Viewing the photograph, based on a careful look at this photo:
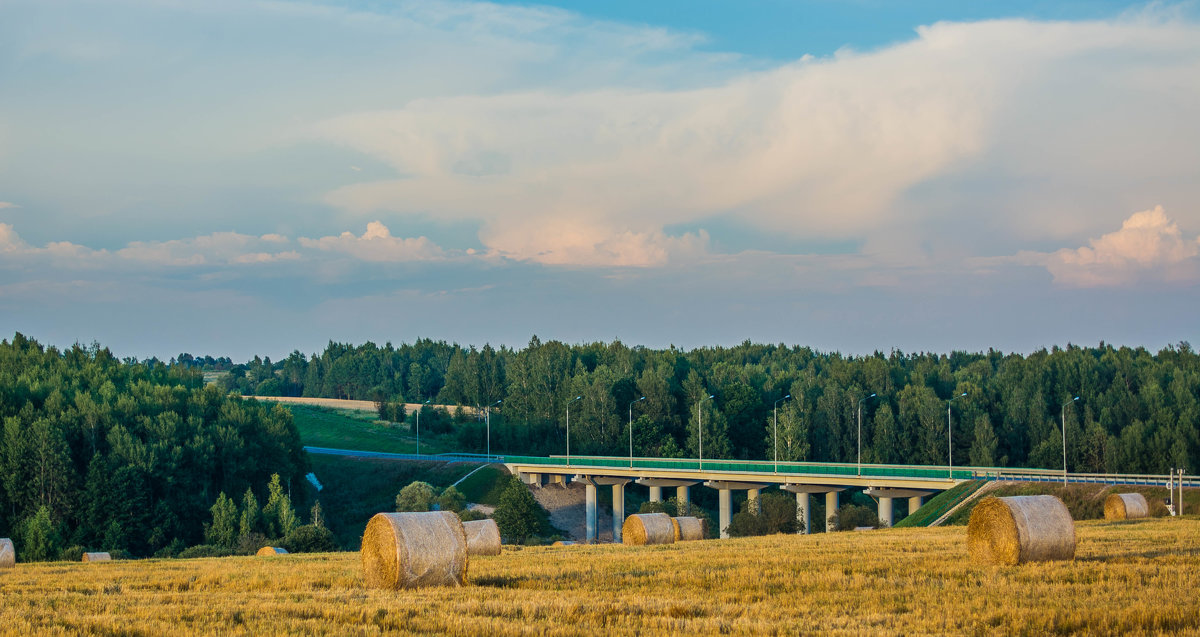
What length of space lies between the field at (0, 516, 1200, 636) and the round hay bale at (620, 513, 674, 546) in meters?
12.9

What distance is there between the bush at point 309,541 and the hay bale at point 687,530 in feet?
82.2

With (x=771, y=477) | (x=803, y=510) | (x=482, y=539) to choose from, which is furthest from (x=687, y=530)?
(x=771, y=477)

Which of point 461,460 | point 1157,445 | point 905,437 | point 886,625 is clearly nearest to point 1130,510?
point 886,625

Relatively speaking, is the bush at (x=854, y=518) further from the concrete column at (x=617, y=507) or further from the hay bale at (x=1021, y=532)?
the hay bale at (x=1021, y=532)

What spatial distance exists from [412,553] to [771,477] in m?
66.8

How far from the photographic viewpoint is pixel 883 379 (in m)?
135

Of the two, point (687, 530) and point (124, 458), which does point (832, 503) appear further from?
point (124, 458)

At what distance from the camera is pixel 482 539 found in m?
38.3

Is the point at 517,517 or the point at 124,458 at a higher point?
the point at 124,458

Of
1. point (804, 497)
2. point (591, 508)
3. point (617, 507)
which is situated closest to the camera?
point (804, 497)

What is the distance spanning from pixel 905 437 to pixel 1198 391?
28.6 meters

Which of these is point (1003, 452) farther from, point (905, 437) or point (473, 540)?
point (473, 540)

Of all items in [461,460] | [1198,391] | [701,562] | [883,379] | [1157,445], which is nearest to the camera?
[701,562]

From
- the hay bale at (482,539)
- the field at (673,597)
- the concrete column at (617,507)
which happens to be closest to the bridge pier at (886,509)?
the concrete column at (617,507)
